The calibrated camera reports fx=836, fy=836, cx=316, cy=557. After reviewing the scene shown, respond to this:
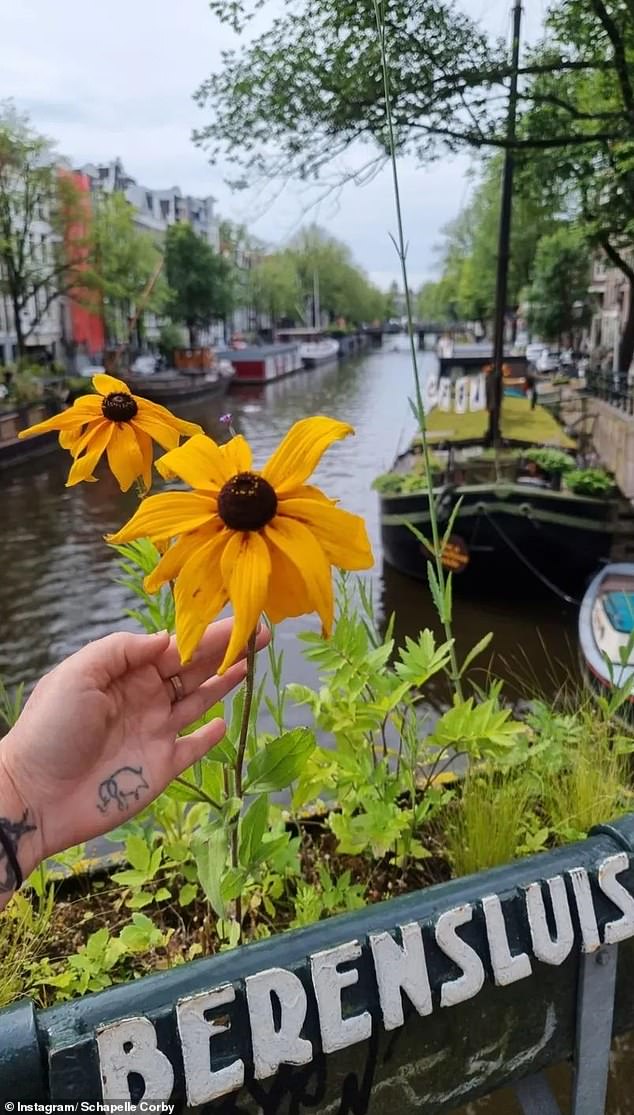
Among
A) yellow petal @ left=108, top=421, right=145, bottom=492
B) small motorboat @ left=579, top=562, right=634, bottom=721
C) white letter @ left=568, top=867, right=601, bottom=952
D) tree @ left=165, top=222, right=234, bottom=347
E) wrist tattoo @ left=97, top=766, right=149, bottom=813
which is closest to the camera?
wrist tattoo @ left=97, top=766, right=149, bottom=813

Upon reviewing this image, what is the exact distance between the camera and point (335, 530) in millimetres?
1272

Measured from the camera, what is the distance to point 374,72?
669 cm

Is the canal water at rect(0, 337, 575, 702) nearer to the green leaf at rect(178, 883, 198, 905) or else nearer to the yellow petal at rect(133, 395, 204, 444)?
the green leaf at rect(178, 883, 198, 905)

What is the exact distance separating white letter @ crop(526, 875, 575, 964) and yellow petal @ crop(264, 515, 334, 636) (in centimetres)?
75

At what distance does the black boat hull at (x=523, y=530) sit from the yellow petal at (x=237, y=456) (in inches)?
336

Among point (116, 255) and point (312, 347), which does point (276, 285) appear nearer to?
point (312, 347)

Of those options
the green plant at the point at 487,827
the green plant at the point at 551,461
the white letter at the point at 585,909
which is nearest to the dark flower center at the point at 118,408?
the white letter at the point at 585,909

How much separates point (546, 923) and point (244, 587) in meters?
0.96

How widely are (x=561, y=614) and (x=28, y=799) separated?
32.0 ft

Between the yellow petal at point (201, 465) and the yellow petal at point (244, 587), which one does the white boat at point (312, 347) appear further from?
the yellow petal at point (244, 587)

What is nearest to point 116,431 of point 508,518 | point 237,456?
point 237,456

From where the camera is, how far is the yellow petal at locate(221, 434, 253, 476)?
54.6 inches

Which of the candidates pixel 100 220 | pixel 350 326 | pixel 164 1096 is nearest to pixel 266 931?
pixel 164 1096

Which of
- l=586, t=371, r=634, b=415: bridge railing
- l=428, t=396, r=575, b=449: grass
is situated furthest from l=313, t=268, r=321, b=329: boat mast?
l=586, t=371, r=634, b=415: bridge railing
